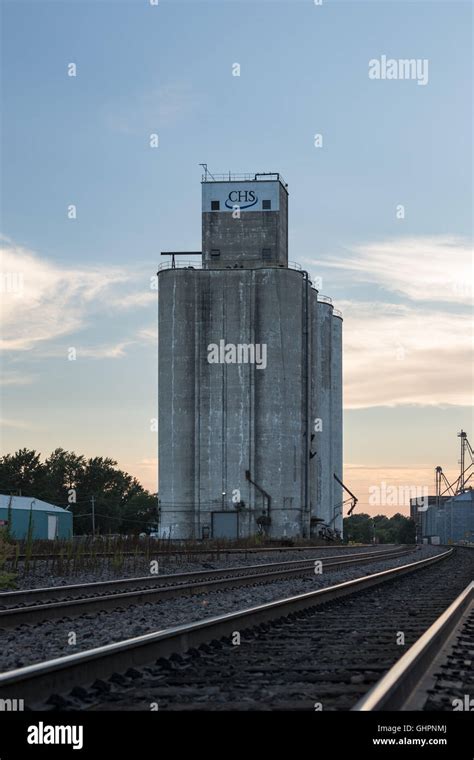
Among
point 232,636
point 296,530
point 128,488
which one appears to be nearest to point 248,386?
point 296,530

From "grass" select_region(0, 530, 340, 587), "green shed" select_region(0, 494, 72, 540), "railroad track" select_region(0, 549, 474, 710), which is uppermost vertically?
"green shed" select_region(0, 494, 72, 540)

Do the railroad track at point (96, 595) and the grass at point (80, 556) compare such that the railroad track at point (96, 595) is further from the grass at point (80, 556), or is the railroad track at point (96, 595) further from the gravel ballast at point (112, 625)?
the grass at point (80, 556)

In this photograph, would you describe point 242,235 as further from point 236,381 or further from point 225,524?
point 225,524

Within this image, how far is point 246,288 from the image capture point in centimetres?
7212

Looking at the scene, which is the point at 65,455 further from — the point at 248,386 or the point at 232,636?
the point at 232,636

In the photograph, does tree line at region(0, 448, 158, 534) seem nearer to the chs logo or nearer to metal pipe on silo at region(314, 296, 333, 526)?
metal pipe on silo at region(314, 296, 333, 526)

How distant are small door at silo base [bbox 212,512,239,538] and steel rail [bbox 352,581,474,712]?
191ft

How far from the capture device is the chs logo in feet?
250

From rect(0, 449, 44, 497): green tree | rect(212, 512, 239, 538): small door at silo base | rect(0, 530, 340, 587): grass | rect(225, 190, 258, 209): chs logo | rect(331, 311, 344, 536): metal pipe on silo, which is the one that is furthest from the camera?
rect(0, 449, 44, 497): green tree

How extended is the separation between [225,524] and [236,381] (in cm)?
980

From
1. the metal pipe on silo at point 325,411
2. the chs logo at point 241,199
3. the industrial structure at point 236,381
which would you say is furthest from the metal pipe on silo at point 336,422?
the chs logo at point 241,199

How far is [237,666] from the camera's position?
331 inches

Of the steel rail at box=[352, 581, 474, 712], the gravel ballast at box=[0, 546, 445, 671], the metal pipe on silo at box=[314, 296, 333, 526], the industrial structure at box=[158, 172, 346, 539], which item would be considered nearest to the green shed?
the industrial structure at box=[158, 172, 346, 539]

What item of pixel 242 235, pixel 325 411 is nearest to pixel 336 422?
pixel 325 411
